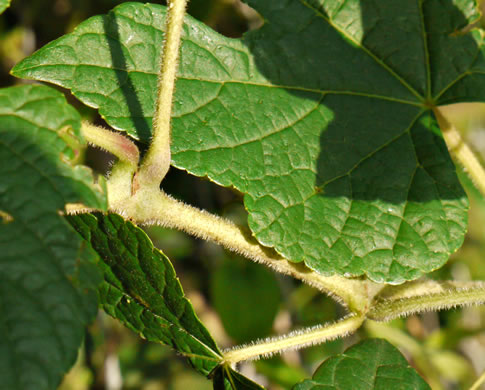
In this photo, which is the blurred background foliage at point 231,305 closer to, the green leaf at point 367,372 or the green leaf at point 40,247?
the green leaf at point 367,372

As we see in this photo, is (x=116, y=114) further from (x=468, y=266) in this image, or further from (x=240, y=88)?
(x=468, y=266)

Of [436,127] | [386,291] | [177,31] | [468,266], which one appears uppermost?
[177,31]

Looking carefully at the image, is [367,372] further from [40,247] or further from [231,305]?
[231,305]

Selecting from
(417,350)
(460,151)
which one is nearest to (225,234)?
(460,151)

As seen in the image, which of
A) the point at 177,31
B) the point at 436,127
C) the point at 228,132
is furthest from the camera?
Result: the point at 436,127

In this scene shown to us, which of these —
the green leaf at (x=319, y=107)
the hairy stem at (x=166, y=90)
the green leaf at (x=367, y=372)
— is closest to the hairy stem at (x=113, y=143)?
the hairy stem at (x=166, y=90)

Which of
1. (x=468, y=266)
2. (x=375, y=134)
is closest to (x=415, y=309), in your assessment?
(x=375, y=134)

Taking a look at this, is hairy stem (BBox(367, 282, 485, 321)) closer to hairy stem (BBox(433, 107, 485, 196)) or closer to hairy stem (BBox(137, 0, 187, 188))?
hairy stem (BBox(433, 107, 485, 196))

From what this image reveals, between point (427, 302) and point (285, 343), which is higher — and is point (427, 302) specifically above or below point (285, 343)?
above
